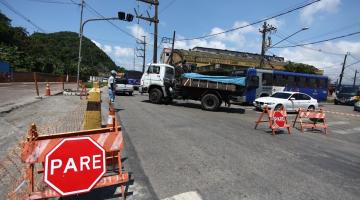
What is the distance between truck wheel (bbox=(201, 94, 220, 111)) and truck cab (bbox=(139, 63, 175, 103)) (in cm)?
266

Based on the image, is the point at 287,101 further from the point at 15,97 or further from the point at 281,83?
the point at 15,97

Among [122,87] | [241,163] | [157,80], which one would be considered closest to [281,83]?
[157,80]

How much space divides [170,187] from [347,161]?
192 inches

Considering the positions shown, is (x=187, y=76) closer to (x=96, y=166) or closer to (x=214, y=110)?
(x=214, y=110)

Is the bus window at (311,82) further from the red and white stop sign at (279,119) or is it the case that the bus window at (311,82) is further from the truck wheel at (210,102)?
the red and white stop sign at (279,119)

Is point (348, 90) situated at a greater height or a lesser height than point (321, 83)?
lesser

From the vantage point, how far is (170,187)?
197 inches

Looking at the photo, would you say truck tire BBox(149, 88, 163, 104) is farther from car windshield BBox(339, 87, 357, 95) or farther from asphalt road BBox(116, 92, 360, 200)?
car windshield BBox(339, 87, 357, 95)

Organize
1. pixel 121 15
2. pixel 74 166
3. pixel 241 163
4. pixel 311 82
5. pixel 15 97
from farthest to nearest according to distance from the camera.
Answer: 1. pixel 311 82
2. pixel 121 15
3. pixel 15 97
4. pixel 241 163
5. pixel 74 166

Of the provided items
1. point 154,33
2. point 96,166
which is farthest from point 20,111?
point 154,33

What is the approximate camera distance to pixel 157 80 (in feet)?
63.0

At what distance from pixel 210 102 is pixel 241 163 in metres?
11.1

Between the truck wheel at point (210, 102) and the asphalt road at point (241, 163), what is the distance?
632 centimetres

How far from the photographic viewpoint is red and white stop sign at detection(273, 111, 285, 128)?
36.4 feet
